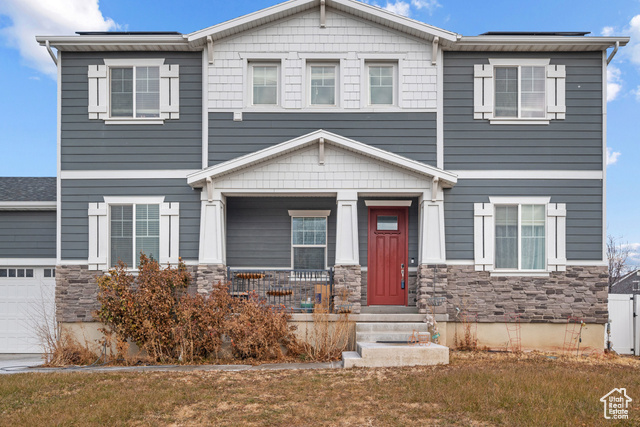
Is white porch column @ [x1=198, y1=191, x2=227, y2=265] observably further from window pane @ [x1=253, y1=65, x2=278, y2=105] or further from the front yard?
the front yard

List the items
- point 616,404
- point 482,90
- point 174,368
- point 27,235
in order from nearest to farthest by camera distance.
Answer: point 616,404 → point 174,368 → point 482,90 → point 27,235

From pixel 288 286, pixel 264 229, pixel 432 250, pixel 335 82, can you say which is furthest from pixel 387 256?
pixel 335 82

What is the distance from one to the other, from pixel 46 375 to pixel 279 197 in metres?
5.89

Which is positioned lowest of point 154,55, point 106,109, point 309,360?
point 309,360

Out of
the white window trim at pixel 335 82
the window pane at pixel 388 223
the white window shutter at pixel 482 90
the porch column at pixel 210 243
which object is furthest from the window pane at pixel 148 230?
the white window shutter at pixel 482 90

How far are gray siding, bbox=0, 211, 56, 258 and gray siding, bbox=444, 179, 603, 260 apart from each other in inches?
365

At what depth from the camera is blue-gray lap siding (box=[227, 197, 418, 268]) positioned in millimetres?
11922

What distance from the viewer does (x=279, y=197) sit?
12.0 meters

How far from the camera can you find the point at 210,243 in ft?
35.6

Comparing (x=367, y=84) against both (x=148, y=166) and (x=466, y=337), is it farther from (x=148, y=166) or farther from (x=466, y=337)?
Result: (x=466, y=337)

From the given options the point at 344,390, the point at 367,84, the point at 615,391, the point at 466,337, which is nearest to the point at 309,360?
the point at 344,390

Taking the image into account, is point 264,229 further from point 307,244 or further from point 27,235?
point 27,235

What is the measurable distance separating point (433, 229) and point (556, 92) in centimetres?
414

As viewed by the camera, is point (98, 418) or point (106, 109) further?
point (106, 109)
